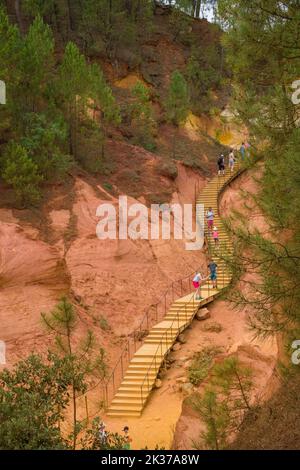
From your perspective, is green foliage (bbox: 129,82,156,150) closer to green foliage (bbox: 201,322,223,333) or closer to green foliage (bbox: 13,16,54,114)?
green foliage (bbox: 13,16,54,114)

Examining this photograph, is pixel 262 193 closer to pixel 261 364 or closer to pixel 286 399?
pixel 286 399

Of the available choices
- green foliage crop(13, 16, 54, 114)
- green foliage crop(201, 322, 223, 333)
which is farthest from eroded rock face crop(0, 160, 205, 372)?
green foliage crop(13, 16, 54, 114)

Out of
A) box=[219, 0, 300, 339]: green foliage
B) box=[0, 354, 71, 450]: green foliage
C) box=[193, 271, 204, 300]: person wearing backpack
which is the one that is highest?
box=[219, 0, 300, 339]: green foliage

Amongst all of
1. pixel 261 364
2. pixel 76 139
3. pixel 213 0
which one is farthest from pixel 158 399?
pixel 213 0

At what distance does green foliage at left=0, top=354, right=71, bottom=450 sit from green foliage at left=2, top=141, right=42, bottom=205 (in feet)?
43.2

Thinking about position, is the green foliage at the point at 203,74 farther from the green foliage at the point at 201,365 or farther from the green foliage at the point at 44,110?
the green foliage at the point at 201,365

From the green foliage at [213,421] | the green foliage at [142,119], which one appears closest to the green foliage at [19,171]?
the green foliage at [142,119]

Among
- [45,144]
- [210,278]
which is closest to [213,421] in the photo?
[210,278]

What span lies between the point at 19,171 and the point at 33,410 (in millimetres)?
15177

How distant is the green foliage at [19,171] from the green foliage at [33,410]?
43.2 ft

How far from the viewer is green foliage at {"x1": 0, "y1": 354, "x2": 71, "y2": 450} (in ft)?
29.1

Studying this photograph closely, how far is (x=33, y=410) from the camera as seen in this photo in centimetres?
934

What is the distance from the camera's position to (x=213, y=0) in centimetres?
6041

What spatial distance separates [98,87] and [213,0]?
123 ft
